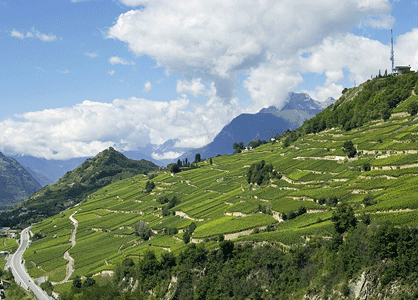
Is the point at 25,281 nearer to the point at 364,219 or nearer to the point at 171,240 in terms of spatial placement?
the point at 171,240

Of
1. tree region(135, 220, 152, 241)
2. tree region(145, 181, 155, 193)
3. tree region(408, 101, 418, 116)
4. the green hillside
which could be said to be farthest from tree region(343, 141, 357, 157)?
tree region(145, 181, 155, 193)

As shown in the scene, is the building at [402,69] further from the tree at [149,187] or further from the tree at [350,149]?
the tree at [149,187]

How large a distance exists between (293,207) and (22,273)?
3748 inches

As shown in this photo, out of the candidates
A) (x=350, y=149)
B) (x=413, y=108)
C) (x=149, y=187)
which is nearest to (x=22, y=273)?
(x=149, y=187)

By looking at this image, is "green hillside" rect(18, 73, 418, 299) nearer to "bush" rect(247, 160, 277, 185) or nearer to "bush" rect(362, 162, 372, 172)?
"bush" rect(362, 162, 372, 172)

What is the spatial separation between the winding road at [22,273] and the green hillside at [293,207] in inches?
117

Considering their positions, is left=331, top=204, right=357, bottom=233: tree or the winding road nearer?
left=331, top=204, right=357, bottom=233: tree

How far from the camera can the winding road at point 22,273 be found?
110625 mm

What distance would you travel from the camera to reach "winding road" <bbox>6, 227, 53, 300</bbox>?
111 meters

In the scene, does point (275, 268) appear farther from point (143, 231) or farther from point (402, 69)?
point (402, 69)

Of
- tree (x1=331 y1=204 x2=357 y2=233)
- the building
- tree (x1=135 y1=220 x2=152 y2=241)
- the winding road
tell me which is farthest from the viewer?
the building

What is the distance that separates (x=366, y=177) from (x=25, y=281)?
10128cm

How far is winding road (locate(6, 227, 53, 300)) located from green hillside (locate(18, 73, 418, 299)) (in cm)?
298

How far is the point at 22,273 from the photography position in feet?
435
